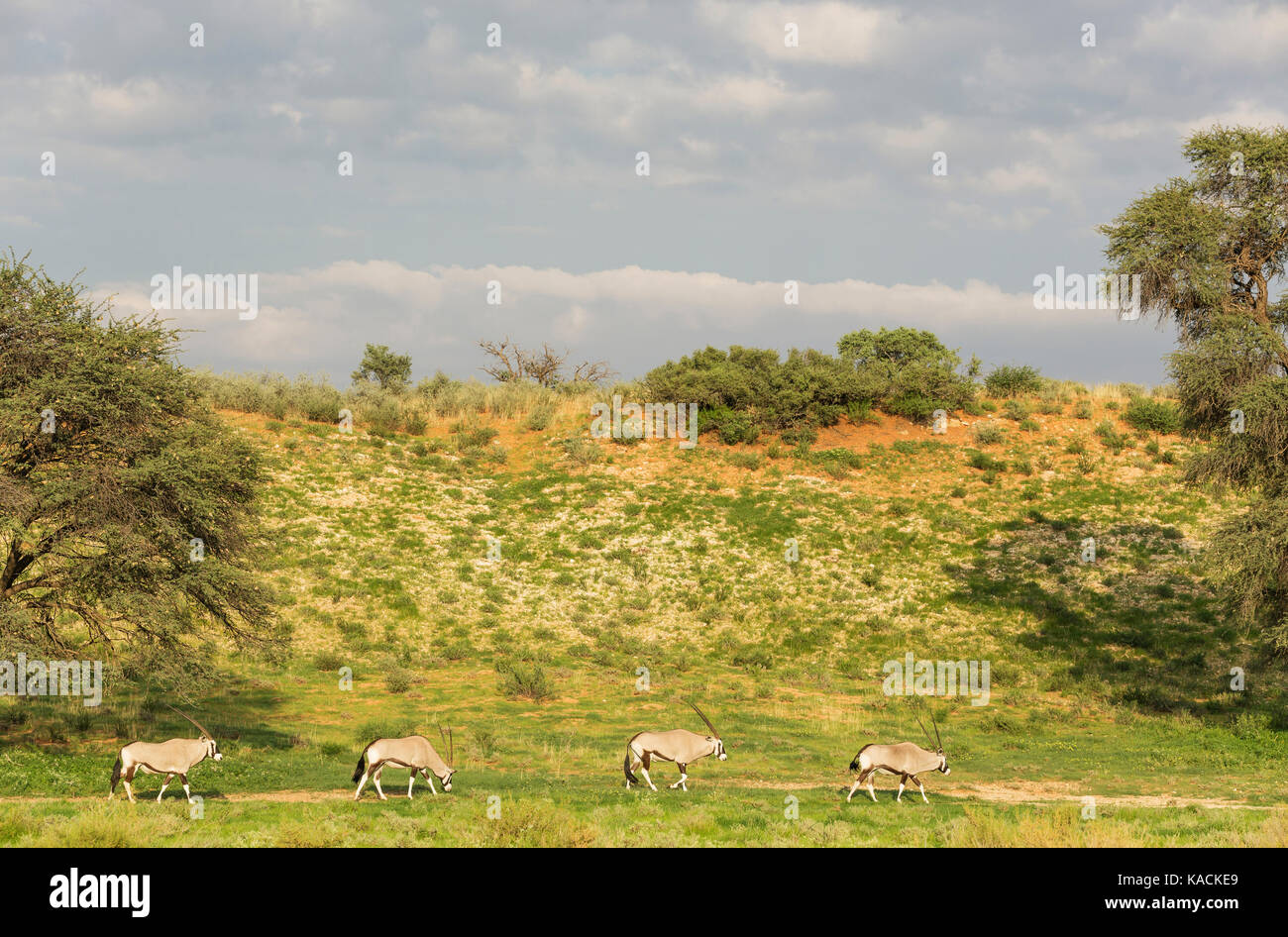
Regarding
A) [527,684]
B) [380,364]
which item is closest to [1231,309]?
[527,684]

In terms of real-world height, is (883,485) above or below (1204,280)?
below

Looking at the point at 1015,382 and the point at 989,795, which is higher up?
the point at 1015,382

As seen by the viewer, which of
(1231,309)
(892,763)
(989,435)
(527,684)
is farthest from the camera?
(989,435)

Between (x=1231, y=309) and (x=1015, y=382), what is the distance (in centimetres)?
3253

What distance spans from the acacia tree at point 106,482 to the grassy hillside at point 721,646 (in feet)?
9.22

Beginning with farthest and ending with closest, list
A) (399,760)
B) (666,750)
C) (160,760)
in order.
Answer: (666,750), (399,760), (160,760)

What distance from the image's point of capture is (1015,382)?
58.9 m

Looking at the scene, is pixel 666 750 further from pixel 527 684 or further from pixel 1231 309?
pixel 1231 309

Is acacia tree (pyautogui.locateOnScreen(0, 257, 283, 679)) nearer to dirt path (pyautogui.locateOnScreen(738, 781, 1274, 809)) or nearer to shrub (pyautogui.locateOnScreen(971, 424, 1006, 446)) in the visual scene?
dirt path (pyautogui.locateOnScreen(738, 781, 1274, 809))
